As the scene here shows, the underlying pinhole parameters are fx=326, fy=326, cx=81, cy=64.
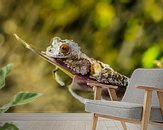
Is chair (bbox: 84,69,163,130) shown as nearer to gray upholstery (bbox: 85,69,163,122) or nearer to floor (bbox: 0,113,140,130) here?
gray upholstery (bbox: 85,69,163,122)

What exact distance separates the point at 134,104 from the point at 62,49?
1.80 meters

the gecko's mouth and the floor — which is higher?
the gecko's mouth

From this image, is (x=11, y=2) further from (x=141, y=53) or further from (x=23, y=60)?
(x=141, y=53)

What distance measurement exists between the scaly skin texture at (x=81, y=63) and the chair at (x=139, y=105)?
0.89 metres

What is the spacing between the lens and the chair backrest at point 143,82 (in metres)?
2.86

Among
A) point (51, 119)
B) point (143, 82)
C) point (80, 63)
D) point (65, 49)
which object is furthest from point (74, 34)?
point (143, 82)

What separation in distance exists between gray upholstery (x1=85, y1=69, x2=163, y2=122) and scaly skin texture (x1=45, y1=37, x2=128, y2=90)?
3.33ft

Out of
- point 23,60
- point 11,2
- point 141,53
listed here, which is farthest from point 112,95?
point 11,2

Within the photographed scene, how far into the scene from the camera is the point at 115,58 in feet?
13.8

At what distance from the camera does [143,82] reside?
3.04 meters

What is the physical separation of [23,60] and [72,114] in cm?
93

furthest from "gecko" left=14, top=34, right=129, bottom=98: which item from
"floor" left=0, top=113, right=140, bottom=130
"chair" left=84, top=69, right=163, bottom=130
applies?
"chair" left=84, top=69, right=163, bottom=130

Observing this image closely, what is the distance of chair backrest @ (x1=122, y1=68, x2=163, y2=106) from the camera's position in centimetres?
286

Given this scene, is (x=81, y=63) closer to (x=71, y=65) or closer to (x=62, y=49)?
(x=71, y=65)
